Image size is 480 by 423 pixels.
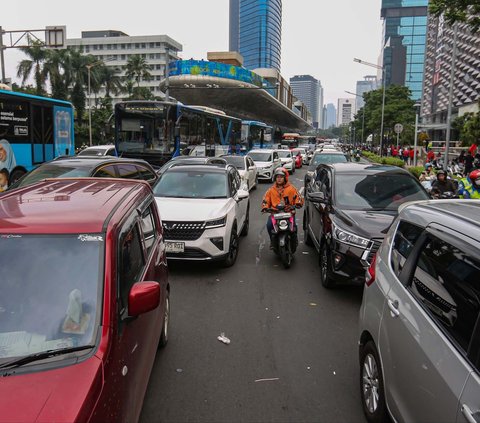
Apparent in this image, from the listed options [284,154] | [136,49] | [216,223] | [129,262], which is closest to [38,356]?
[129,262]

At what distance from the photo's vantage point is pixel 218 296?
247 inches

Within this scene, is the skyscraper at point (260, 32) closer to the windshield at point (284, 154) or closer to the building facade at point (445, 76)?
the building facade at point (445, 76)

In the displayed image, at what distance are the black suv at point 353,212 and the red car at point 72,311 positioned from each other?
327 centimetres

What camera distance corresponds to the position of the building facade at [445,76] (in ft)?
272

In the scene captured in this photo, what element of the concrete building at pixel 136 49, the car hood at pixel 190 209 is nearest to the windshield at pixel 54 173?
the car hood at pixel 190 209

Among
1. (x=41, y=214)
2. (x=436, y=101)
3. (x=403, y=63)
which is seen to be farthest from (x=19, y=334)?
(x=403, y=63)

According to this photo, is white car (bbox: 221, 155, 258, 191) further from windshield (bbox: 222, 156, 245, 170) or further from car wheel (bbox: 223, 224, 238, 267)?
car wheel (bbox: 223, 224, 238, 267)

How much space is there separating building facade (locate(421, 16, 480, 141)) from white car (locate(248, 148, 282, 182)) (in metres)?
48.3

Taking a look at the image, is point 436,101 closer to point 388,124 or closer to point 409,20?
point 388,124

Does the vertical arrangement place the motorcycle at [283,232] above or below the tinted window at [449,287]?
below

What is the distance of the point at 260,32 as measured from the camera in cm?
17675

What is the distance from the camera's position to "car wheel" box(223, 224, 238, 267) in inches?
298

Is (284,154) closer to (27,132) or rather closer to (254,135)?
(254,135)

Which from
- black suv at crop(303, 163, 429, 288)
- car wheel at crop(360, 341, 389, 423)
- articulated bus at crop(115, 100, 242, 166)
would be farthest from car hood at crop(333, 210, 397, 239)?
articulated bus at crop(115, 100, 242, 166)
